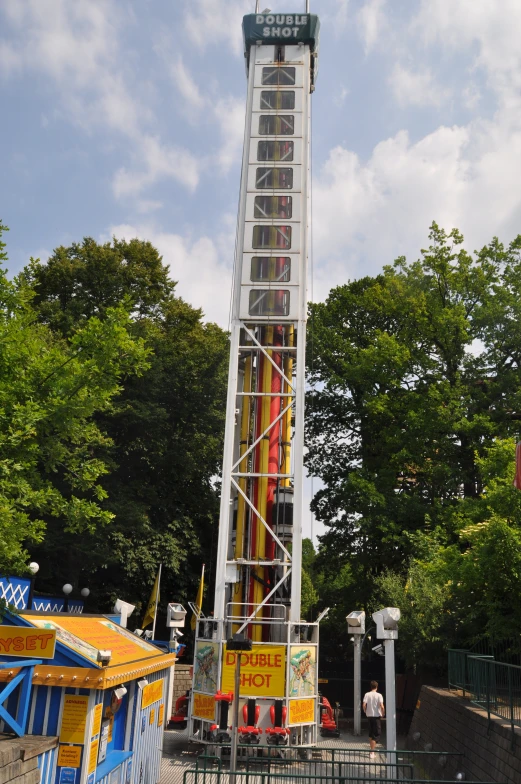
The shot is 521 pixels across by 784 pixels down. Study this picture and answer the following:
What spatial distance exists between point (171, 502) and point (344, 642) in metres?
10.9

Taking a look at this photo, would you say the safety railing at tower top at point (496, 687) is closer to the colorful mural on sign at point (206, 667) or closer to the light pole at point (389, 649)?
the light pole at point (389, 649)

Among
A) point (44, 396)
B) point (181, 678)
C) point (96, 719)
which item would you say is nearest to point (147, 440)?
point (181, 678)

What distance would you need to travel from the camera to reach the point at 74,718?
9.11 m

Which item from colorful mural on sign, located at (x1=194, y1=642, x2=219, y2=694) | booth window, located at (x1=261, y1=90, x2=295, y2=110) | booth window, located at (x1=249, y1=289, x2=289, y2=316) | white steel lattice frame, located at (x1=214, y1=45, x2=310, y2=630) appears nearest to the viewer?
colorful mural on sign, located at (x1=194, y1=642, x2=219, y2=694)

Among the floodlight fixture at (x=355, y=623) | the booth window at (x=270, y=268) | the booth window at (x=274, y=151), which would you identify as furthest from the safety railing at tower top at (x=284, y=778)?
the booth window at (x=274, y=151)

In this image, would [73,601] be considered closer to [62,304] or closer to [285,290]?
[285,290]

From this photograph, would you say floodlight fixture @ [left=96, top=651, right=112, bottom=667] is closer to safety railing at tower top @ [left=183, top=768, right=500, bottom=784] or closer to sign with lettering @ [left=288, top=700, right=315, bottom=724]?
safety railing at tower top @ [left=183, top=768, right=500, bottom=784]

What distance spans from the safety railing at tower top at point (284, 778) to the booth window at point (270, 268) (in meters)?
12.6

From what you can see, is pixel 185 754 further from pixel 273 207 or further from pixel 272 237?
pixel 273 207

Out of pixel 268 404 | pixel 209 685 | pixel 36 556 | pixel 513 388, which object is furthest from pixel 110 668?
pixel 513 388

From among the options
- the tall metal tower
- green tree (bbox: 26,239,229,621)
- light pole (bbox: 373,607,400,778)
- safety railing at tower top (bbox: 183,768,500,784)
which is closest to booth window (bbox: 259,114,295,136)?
the tall metal tower

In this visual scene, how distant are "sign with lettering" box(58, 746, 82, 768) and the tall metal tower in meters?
7.75

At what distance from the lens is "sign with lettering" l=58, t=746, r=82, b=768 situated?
891 centimetres

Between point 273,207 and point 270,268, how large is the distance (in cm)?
198
